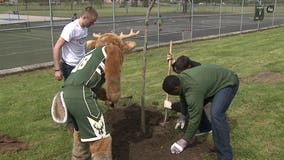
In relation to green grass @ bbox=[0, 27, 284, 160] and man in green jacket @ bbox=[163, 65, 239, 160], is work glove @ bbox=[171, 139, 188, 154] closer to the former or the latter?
man in green jacket @ bbox=[163, 65, 239, 160]

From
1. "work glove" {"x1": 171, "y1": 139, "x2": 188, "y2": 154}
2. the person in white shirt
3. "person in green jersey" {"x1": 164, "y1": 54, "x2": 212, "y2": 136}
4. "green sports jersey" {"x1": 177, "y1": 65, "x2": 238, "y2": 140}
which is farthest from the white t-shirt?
"work glove" {"x1": 171, "y1": 139, "x2": 188, "y2": 154}

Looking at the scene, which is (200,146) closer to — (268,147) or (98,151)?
(268,147)

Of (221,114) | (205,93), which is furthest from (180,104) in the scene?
(205,93)

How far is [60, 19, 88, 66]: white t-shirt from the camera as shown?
213 inches

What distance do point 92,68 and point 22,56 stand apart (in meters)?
12.2

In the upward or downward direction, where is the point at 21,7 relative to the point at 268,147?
upward

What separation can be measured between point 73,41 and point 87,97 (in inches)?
87.6

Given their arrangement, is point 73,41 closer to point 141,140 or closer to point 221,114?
point 141,140

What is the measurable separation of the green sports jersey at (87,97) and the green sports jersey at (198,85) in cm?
95

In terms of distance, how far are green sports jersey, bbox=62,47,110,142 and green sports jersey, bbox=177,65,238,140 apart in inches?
37.4

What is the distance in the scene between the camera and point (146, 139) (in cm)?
533

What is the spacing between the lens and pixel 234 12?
38.1m

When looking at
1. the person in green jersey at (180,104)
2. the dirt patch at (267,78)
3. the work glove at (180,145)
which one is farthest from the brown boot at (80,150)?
the dirt patch at (267,78)

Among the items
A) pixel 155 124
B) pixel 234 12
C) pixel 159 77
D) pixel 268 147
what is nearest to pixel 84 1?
pixel 159 77
